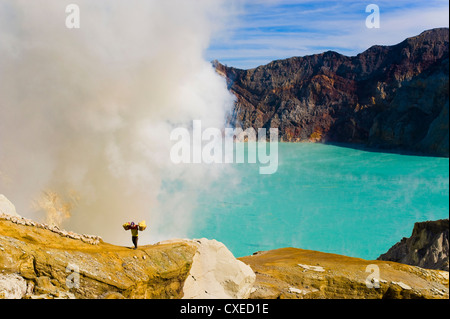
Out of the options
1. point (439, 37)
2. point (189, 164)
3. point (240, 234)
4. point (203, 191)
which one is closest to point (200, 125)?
point (189, 164)

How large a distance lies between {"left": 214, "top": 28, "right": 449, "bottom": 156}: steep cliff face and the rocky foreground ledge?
56584mm

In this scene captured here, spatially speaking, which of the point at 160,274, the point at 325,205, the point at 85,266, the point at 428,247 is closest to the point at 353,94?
the point at 325,205

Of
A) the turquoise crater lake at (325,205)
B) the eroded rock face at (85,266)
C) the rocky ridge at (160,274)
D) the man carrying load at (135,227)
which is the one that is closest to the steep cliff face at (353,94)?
the turquoise crater lake at (325,205)

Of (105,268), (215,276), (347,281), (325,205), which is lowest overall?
(347,281)

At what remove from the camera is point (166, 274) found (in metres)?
8.88

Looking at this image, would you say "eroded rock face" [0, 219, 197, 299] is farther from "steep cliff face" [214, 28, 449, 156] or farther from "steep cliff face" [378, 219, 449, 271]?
"steep cliff face" [214, 28, 449, 156]

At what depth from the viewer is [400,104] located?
2697 inches

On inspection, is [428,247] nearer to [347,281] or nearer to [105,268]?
[347,281]

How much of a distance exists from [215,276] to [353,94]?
83641 mm

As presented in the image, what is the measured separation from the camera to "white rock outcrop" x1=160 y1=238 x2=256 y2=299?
29.9 feet

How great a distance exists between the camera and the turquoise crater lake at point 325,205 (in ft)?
77.7

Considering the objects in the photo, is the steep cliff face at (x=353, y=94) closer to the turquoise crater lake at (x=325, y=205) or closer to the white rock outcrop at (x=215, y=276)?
the turquoise crater lake at (x=325, y=205)

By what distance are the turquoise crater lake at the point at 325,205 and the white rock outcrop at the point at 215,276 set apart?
12418 millimetres

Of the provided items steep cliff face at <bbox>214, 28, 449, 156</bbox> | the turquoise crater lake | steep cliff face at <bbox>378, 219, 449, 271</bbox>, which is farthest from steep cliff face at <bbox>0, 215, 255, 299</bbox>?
steep cliff face at <bbox>214, 28, 449, 156</bbox>
